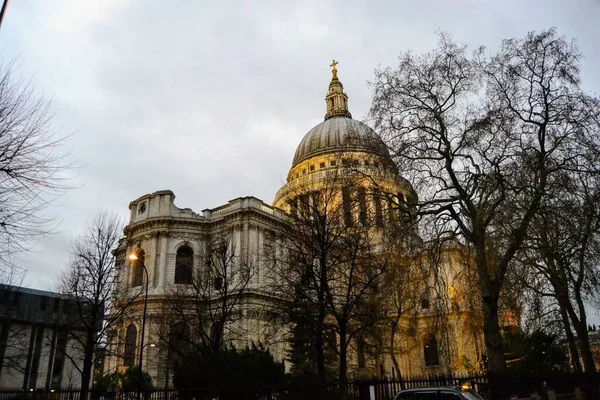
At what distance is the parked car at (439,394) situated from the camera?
11.4 metres

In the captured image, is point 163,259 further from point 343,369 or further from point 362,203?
point 343,369

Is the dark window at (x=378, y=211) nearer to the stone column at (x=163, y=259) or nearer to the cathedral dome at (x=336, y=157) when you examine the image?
the cathedral dome at (x=336, y=157)

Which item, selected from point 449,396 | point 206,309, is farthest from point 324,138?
point 449,396

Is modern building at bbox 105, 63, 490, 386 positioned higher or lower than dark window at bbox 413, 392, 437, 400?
higher

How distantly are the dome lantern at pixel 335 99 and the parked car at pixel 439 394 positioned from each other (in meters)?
73.3

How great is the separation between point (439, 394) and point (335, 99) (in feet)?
255

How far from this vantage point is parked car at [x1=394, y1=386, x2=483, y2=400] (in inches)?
448

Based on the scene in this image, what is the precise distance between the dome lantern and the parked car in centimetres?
7330

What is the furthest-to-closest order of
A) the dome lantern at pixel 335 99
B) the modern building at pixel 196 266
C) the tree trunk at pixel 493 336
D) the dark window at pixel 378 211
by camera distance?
the dome lantern at pixel 335 99 → the modern building at pixel 196 266 → the dark window at pixel 378 211 → the tree trunk at pixel 493 336

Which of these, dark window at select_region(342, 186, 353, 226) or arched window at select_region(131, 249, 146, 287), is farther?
arched window at select_region(131, 249, 146, 287)

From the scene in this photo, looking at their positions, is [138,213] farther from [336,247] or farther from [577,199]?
[577,199]

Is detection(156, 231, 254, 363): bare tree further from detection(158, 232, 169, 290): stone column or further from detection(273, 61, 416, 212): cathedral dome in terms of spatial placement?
detection(273, 61, 416, 212): cathedral dome

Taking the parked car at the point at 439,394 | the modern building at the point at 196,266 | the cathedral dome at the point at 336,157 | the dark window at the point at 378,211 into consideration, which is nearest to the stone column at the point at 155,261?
the modern building at the point at 196,266

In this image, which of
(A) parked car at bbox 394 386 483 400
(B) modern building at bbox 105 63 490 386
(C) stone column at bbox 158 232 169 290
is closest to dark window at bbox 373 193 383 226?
(A) parked car at bbox 394 386 483 400
